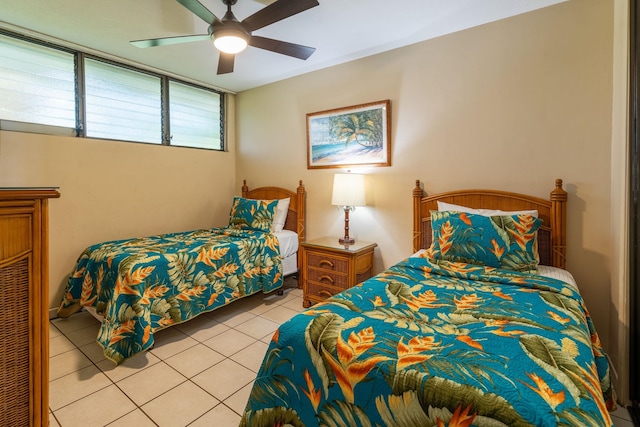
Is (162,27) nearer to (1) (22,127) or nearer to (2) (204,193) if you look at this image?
(1) (22,127)

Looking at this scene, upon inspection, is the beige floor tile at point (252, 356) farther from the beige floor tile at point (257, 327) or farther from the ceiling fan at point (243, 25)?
the ceiling fan at point (243, 25)

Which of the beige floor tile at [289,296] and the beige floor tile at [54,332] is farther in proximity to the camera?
the beige floor tile at [289,296]

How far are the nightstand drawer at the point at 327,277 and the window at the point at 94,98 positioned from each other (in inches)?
87.9

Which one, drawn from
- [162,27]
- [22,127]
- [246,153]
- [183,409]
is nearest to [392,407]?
[183,409]

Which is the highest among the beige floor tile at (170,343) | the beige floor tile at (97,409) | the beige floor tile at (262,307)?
the beige floor tile at (262,307)

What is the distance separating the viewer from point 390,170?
9.88ft

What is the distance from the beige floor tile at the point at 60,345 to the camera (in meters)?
2.28

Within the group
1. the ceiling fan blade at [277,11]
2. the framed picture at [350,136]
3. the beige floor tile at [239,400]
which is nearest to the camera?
the beige floor tile at [239,400]

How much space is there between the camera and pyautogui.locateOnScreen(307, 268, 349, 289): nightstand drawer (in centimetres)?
282

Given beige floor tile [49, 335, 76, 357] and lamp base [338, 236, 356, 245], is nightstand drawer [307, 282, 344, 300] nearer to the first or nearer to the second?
lamp base [338, 236, 356, 245]

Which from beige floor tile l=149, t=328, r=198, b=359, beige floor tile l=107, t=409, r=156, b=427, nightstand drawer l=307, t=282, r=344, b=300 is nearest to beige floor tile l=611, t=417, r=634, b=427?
nightstand drawer l=307, t=282, r=344, b=300

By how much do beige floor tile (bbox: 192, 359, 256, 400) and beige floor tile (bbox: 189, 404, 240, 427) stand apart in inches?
4.4

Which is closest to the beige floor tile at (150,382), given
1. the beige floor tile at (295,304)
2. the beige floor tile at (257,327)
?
the beige floor tile at (257,327)

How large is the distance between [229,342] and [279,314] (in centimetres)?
61
